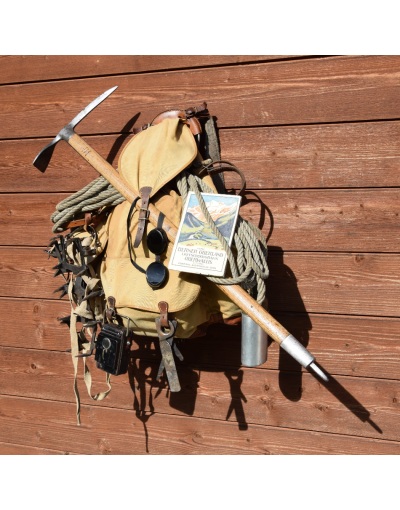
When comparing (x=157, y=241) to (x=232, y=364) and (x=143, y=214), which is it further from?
(x=232, y=364)

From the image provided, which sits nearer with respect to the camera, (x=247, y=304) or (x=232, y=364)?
(x=247, y=304)

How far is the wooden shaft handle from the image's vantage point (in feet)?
3.47

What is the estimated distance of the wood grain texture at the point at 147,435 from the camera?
4.65 ft

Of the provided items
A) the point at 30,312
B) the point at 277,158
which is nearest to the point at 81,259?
the point at 30,312

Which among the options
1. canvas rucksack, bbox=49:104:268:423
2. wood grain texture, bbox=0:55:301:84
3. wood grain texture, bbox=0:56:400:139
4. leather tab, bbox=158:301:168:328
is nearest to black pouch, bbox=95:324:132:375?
canvas rucksack, bbox=49:104:268:423

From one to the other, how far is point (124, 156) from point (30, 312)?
0.79 metres

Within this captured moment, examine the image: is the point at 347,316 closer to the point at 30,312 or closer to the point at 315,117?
the point at 315,117

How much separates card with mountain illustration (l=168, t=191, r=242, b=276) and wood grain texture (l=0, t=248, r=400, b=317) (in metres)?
0.31

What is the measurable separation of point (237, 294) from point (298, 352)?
0.21 metres

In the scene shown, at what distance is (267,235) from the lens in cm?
135

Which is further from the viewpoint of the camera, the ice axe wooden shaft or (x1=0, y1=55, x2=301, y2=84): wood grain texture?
(x1=0, y1=55, x2=301, y2=84): wood grain texture

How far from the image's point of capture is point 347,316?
1325 millimetres

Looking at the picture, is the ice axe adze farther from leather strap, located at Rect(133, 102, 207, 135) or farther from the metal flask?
leather strap, located at Rect(133, 102, 207, 135)

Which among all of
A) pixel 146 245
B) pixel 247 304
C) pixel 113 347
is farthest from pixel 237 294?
pixel 113 347
